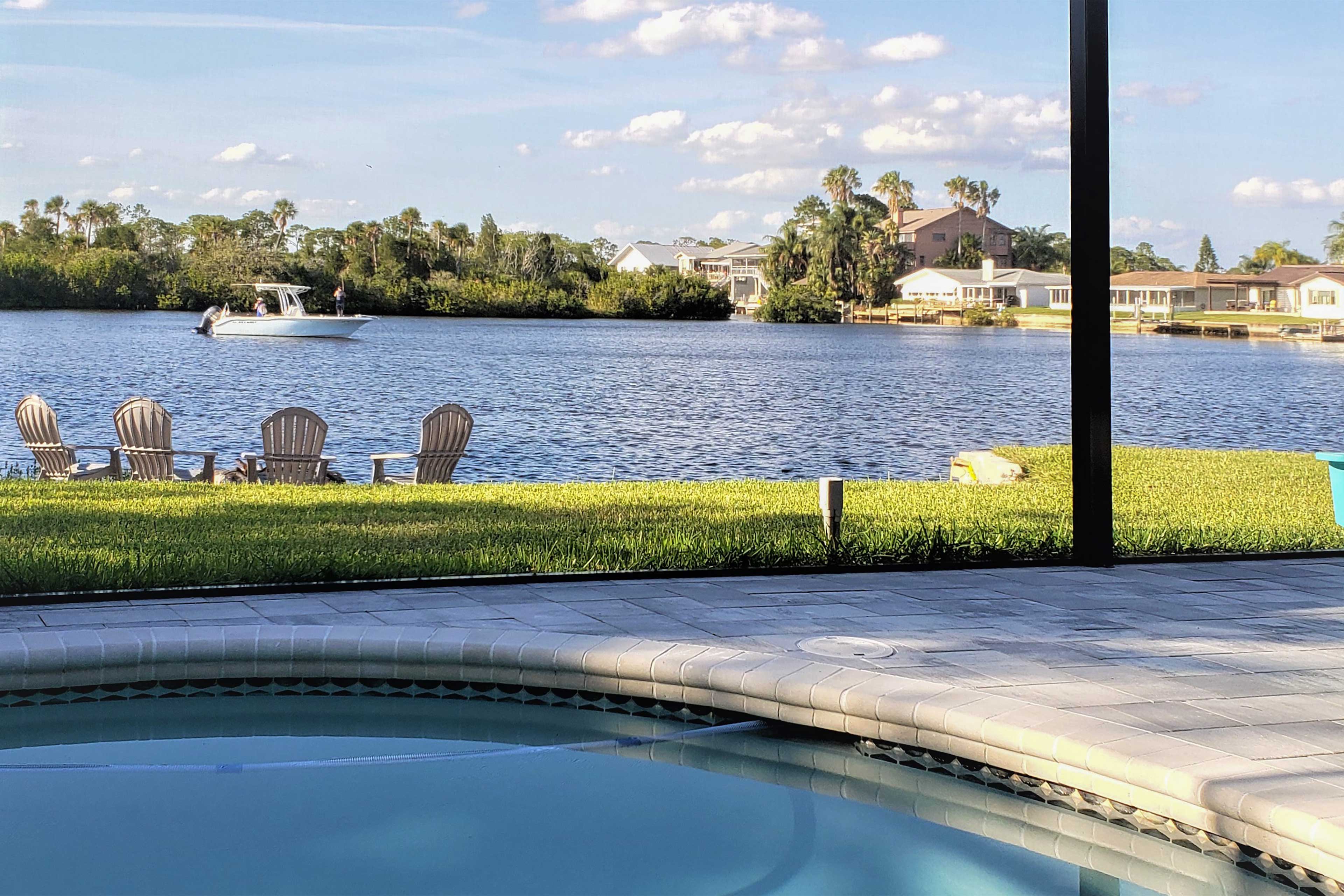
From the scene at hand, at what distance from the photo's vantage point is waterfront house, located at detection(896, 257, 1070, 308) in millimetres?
51094

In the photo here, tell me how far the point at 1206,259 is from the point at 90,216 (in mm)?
54358

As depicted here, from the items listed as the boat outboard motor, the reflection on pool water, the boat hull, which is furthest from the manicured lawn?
the boat outboard motor

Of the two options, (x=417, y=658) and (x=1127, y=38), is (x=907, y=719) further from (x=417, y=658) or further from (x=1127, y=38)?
(x=1127, y=38)

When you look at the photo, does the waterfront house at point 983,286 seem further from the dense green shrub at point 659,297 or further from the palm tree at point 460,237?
the palm tree at point 460,237

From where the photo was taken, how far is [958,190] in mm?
63250

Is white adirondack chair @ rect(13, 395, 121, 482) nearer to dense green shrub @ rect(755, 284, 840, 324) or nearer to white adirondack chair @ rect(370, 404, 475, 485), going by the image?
white adirondack chair @ rect(370, 404, 475, 485)

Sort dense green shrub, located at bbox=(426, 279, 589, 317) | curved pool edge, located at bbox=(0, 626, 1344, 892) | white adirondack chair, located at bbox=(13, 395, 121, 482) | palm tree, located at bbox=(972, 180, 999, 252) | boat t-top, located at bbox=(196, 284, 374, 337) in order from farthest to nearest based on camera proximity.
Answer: dense green shrub, located at bbox=(426, 279, 589, 317), palm tree, located at bbox=(972, 180, 999, 252), boat t-top, located at bbox=(196, 284, 374, 337), white adirondack chair, located at bbox=(13, 395, 121, 482), curved pool edge, located at bbox=(0, 626, 1344, 892)

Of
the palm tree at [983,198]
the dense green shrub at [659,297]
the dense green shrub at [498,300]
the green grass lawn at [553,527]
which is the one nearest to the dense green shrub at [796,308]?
the dense green shrub at [659,297]

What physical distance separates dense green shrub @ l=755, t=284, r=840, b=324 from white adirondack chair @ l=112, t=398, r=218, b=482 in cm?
5975

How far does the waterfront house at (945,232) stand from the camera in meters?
54.6

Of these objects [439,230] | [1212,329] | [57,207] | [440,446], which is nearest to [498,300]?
[439,230]

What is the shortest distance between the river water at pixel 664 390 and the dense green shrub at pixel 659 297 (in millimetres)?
1101

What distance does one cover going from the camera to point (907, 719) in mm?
3455

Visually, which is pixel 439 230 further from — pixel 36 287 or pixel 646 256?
pixel 36 287
